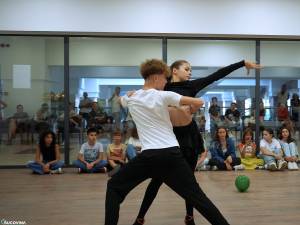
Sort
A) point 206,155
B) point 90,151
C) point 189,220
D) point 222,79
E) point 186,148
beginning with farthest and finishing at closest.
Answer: point 222,79 < point 90,151 < point 206,155 < point 189,220 < point 186,148

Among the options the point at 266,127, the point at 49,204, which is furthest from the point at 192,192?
the point at 266,127

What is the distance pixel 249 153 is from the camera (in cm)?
700

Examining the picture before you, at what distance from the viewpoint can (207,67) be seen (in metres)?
7.55

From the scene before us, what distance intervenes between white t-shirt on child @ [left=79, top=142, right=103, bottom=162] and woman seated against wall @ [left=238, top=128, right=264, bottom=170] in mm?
2490

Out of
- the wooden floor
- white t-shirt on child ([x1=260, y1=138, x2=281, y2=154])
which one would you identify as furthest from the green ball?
white t-shirt on child ([x1=260, y1=138, x2=281, y2=154])

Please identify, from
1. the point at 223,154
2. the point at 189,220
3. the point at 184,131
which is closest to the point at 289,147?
the point at 223,154

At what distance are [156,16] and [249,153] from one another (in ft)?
9.45

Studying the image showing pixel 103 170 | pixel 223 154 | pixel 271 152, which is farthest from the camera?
pixel 271 152

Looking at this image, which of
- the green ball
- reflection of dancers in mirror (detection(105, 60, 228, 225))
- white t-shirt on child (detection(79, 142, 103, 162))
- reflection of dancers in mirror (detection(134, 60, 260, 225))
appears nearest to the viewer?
reflection of dancers in mirror (detection(105, 60, 228, 225))

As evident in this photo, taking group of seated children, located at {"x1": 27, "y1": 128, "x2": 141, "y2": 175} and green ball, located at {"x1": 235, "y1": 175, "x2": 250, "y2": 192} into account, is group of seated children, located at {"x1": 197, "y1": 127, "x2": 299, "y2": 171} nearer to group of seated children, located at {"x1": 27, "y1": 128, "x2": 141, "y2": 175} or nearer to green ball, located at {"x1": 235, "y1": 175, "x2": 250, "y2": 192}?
group of seated children, located at {"x1": 27, "y1": 128, "x2": 141, "y2": 175}

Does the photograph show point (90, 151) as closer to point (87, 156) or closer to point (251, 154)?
point (87, 156)

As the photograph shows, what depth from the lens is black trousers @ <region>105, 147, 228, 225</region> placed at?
7.77 feet

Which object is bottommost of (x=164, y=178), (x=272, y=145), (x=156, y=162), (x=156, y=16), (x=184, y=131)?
(x=272, y=145)

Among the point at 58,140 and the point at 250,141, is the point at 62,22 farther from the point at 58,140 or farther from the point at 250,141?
the point at 250,141
